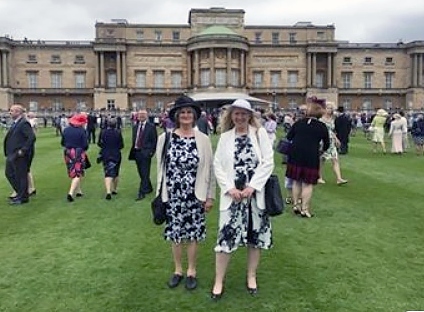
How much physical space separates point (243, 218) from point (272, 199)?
1.23ft

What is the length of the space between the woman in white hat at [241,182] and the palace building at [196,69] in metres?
71.9

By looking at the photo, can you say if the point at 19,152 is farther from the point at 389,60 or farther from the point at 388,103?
the point at 389,60

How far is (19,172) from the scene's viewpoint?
1123cm

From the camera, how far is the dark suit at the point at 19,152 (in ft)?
36.5

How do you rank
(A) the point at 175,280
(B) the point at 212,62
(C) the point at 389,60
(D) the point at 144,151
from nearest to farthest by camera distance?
(A) the point at 175,280 → (D) the point at 144,151 → (B) the point at 212,62 → (C) the point at 389,60

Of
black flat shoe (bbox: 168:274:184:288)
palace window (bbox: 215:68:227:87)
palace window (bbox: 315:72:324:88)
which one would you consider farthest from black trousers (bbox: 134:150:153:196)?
palace window (bbox: 315:72:324:88)

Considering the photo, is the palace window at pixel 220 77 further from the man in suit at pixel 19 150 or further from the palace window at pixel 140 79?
the man in suit at pixel 19 150

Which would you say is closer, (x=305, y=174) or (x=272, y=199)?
(x=272, y=199)

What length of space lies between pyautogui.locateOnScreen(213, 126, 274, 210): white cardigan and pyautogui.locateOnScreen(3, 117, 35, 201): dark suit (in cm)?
682

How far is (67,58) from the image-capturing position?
82.6m

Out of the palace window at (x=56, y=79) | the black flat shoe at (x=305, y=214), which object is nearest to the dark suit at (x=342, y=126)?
the black flat shoe at (x=305, y=214)

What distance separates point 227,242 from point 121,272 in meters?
1.75

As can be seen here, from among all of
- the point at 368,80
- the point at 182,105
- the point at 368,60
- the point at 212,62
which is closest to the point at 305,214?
the point at 182,105

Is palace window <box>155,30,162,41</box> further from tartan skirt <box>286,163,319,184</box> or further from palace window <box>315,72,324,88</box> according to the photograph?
tartan skirt <box>286,163,319,184</box>
